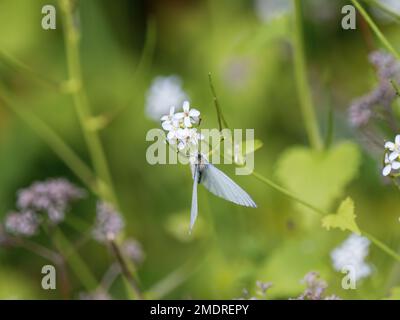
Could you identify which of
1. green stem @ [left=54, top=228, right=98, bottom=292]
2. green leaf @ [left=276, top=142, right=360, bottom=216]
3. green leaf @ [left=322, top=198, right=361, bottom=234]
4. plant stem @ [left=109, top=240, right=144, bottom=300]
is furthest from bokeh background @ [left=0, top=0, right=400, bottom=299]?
green leaf @ [left=322, top=198, right=361, bottom=234]

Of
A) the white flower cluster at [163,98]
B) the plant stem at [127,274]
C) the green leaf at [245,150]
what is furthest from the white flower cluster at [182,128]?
the white flower cluster at [163,98]

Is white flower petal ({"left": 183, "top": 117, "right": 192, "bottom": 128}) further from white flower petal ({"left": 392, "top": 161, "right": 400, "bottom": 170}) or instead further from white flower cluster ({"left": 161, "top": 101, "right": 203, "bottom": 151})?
white flower petal ({"left": 392, "top": 161, "right": 400, "bottom": 170})

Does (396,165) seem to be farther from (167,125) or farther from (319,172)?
(319,172)

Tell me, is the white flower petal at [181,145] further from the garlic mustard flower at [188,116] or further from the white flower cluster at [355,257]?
the white flower cluster at [355,257]

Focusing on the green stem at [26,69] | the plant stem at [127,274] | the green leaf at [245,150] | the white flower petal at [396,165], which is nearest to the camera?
the white flower petal at [396,165]

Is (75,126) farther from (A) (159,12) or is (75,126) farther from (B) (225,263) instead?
(B) (225,263)
